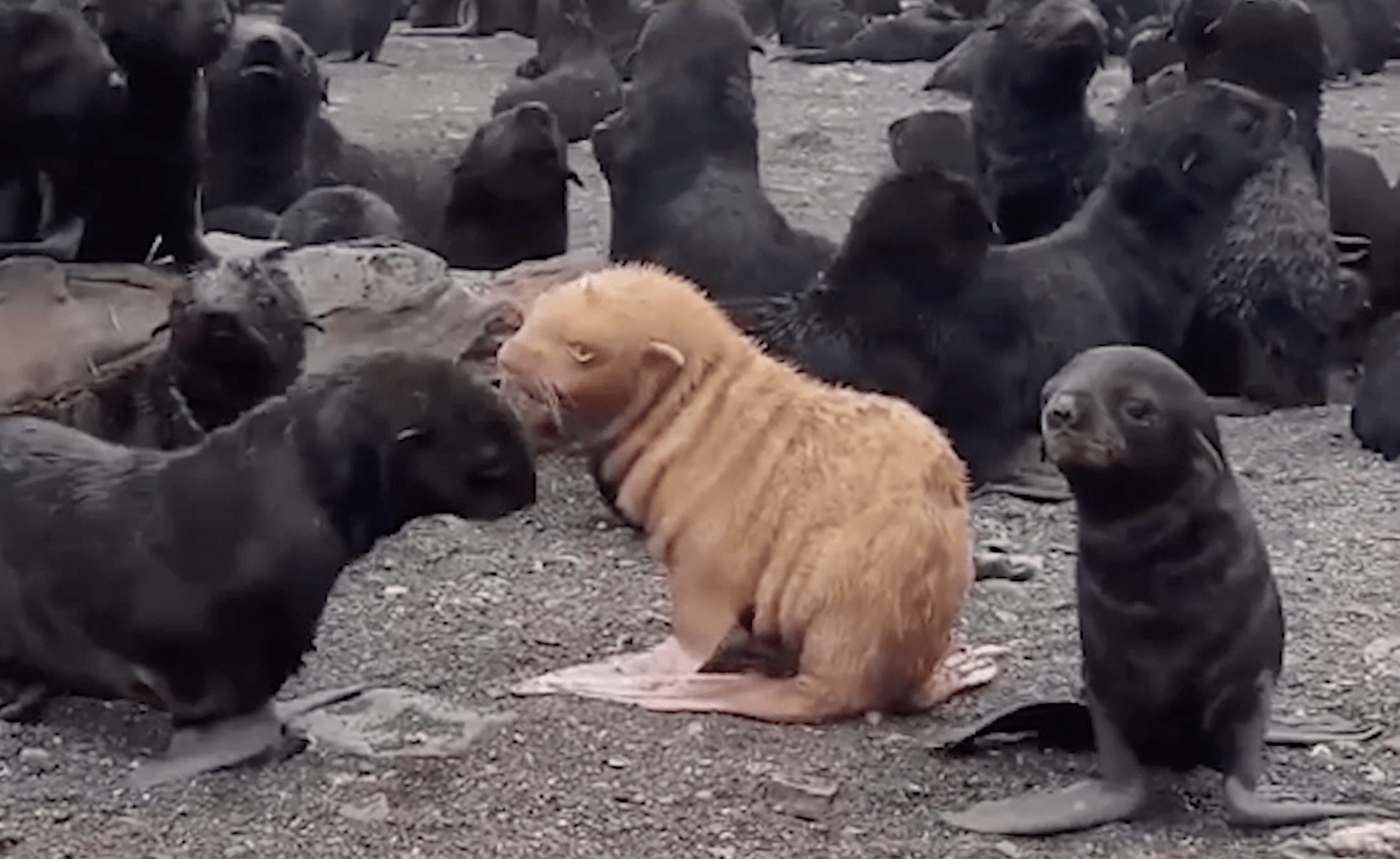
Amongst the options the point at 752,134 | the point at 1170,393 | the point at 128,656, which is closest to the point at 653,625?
the point at 128,656

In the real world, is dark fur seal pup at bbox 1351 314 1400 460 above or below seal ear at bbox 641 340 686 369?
below

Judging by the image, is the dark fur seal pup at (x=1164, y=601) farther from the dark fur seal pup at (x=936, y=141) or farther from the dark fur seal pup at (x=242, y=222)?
the dark fur seal pup at (x=936, y=141)

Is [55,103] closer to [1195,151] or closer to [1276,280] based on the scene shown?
[1195,151]

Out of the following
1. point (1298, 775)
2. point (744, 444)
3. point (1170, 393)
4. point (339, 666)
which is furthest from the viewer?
point (339, 666)

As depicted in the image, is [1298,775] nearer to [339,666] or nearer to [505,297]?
[339,666]

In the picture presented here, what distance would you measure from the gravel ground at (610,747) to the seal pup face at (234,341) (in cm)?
51

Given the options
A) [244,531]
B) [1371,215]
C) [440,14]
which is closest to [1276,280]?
[1371,215]

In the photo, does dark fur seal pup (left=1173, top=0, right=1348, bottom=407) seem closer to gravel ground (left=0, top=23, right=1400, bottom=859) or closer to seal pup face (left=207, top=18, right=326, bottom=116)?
gravel ground (left=0, top=23, right=1400, bottom=859)

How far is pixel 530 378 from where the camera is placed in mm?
4656

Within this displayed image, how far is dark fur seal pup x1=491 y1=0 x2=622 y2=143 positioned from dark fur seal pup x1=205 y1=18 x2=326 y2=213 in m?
3.06

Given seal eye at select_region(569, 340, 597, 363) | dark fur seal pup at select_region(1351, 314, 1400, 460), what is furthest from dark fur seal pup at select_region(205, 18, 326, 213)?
seal eye at select_region(569, 340, 597, 363)

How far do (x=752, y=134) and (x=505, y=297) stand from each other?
4.26 ft

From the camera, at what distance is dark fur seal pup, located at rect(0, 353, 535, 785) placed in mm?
4270

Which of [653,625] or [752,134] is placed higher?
[752,134]
